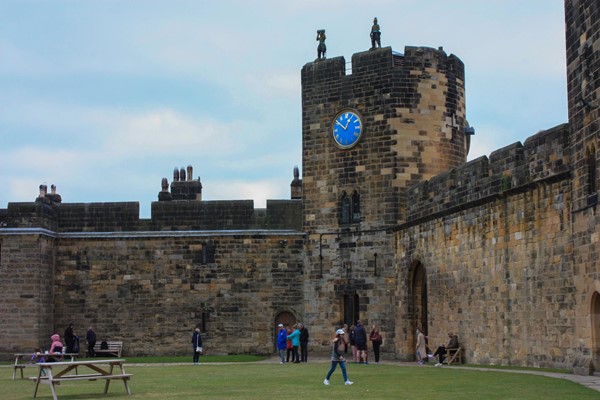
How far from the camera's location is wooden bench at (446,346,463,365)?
2739 cm

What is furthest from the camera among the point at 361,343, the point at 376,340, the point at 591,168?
the point at 376,340

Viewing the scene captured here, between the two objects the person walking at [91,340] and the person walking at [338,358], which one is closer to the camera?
the person walking at [338,358]

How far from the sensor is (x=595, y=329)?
20.1 metres

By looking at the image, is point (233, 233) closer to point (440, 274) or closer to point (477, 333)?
point (440, 274)

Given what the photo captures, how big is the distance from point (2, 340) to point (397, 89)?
15588 mm

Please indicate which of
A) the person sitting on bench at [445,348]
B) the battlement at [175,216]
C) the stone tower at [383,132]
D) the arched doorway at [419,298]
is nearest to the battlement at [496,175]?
the stone tower at [383,132]

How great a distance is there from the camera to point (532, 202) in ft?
77.1

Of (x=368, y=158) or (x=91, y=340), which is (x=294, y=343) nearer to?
(x=368, y=158)

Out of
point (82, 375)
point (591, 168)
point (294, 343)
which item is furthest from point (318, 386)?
point (294, 343)

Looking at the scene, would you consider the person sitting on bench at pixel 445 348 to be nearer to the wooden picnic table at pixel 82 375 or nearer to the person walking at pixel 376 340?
the person walking at pixel 376 340

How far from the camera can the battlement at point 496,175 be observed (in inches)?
883

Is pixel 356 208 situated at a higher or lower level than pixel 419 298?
higher

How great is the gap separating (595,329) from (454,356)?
7.58m

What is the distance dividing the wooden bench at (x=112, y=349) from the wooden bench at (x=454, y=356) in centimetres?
1270
